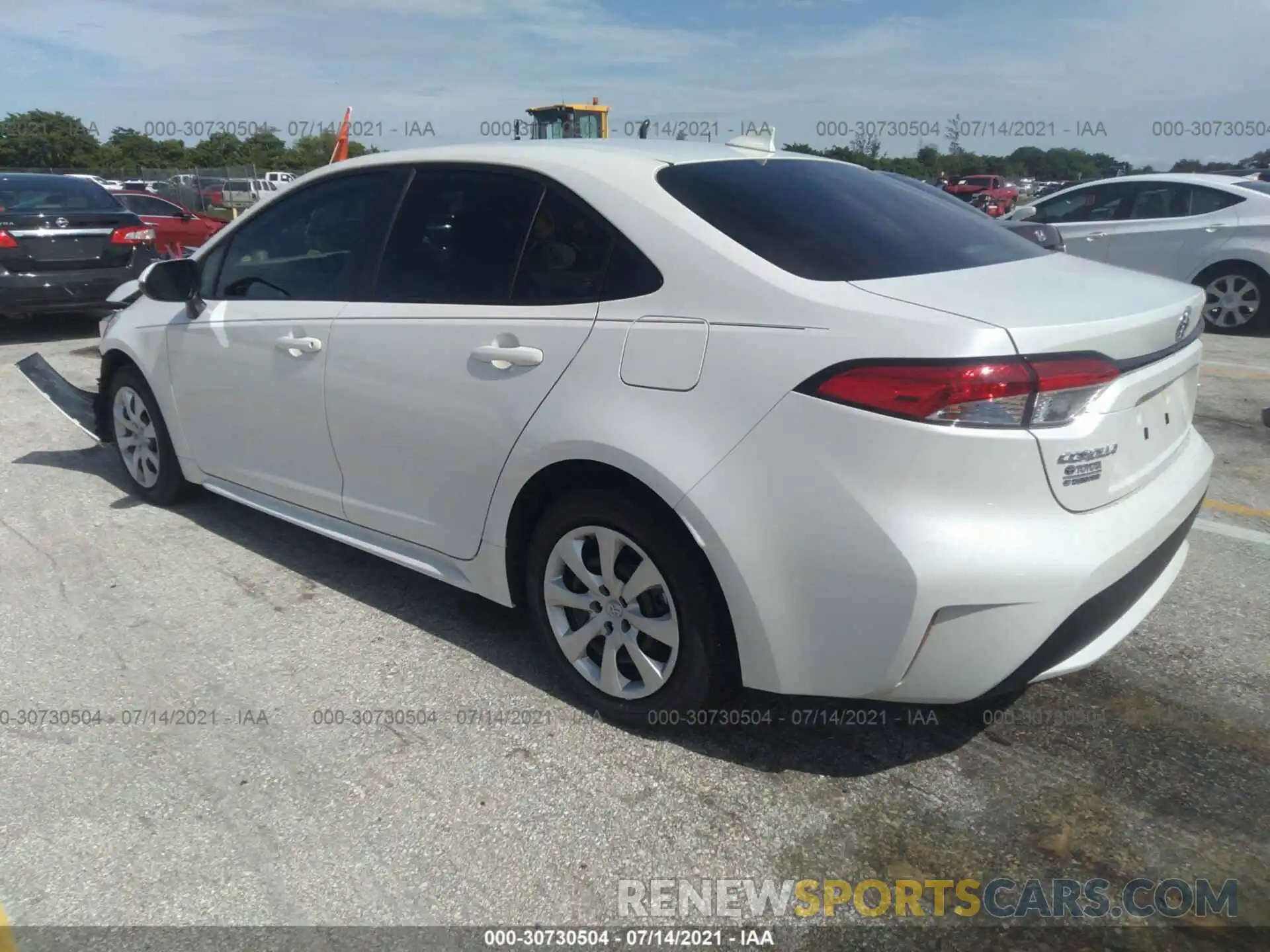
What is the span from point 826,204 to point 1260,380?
6429 mm

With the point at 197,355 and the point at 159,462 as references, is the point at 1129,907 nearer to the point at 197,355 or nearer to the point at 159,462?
the point at 197,355

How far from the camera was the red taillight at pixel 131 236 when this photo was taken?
374 inches

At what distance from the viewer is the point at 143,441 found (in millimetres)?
4910

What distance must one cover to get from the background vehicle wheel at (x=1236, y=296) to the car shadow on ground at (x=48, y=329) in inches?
430

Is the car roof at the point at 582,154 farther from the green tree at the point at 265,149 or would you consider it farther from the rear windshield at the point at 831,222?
the green tree at the point at 265,149

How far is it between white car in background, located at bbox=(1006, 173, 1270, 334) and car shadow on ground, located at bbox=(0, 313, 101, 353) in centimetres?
985

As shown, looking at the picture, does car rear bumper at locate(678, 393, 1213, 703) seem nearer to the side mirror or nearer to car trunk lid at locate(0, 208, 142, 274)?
the side mirror

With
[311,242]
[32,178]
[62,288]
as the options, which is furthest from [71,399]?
[32,178]

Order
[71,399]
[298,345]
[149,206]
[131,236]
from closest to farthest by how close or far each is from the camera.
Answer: [298,345], [71,399], [131,236], [149,206]

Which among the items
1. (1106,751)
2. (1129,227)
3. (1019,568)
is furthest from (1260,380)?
(1019,568)

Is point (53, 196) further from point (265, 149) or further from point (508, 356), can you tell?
point (265, 149)

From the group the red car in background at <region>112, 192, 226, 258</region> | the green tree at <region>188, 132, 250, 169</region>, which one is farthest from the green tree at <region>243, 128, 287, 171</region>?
the red car in background at <region>112, 192, 226, 258</region>

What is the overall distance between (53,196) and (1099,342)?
10177 millimetres

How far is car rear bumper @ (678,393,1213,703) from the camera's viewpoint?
228cm
